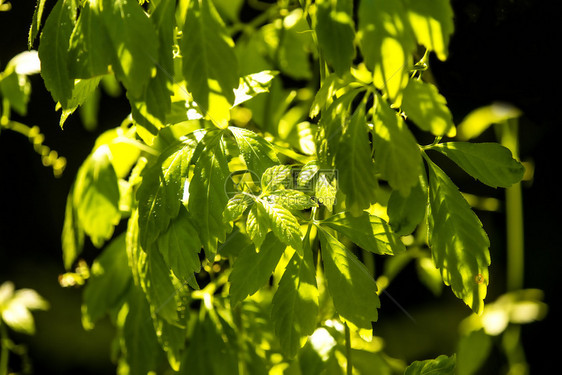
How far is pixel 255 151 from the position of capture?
0.77 metres

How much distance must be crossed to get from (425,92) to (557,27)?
1.43 ft

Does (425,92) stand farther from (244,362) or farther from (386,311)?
(386,311)

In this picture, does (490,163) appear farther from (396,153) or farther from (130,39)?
(130,39)

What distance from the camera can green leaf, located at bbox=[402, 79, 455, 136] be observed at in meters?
0.64

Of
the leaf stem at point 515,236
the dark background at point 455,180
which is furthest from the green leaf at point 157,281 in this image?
the leaf stem at point 515,236

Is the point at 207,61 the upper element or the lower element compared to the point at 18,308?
upper

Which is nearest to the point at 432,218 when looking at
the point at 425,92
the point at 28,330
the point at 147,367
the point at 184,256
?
the point at 425,92

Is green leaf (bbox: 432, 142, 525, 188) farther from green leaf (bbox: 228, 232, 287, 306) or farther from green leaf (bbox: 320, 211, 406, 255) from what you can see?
green leaf (bbox: 228, 232, 287, 306)

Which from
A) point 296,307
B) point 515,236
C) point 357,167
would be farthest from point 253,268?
point 515,236

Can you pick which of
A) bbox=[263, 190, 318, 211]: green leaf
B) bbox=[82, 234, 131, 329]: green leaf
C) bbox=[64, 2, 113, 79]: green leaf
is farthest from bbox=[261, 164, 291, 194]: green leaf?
bbox=[82, 234, 131, 329]: green leaf

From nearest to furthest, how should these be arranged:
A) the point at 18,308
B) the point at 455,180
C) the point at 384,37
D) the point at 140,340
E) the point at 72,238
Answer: the point at 384,37 < the point at 140,340 < the point at 72,238 < the point at 18,308 < the point at 455,180

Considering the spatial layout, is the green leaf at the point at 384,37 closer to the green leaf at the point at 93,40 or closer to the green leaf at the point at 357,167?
the green leaf at the point at 357,167

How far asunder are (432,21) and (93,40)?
384 mm

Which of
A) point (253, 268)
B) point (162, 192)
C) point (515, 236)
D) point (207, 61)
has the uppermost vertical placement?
point (207, 61)
